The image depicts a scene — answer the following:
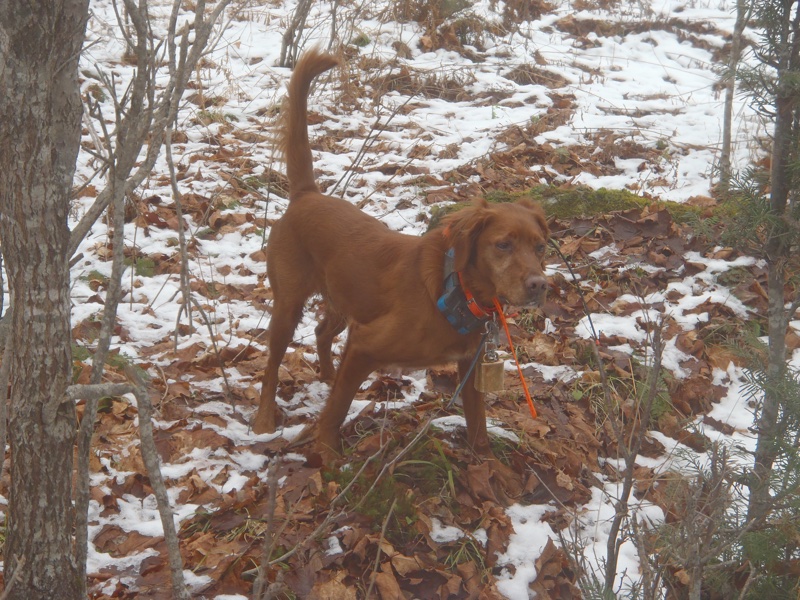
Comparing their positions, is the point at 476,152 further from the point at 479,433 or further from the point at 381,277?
the point at 479,433

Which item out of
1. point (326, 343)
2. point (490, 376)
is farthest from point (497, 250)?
point (326, 343)

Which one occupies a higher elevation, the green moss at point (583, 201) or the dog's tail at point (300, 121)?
the dog's tail at point (300, 121)

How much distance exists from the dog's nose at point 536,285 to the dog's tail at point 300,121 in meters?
1.59

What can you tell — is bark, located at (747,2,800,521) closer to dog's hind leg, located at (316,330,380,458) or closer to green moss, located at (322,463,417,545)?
green moss, located at (322,463,417,545)

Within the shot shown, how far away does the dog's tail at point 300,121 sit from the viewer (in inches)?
151

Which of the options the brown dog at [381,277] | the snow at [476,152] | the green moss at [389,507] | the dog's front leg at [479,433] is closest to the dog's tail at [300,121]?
the brown dog at [381,277]

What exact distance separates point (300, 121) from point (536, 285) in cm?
172

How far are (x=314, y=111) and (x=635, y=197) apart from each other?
3724 mm

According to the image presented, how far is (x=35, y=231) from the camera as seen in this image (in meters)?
1.97

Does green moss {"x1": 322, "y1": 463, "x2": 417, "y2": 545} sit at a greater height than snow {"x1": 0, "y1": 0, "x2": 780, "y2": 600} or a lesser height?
lesser

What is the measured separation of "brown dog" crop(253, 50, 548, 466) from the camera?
126 inches

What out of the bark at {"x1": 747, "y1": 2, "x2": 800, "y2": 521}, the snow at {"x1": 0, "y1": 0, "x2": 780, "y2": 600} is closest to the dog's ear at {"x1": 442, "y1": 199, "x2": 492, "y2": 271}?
the snow at {"x1": 0, "y1": 0, "x2": 780, "y2": 600}

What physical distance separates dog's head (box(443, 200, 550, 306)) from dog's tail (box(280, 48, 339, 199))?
3.67 ft

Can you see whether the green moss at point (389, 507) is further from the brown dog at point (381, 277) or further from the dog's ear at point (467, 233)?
the dog's ear at point (467, 233)
